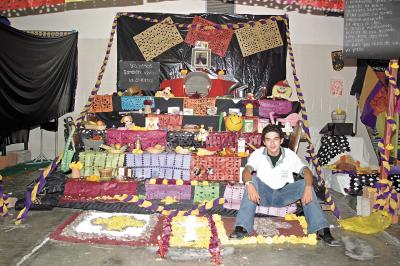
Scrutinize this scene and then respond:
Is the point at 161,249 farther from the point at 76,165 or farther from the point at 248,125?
the point at 248,125

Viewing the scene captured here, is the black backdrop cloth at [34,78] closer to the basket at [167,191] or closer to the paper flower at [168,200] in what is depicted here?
the basket at [167,191]

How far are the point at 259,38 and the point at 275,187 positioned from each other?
4.78 meters

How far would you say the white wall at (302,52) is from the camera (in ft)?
27.6

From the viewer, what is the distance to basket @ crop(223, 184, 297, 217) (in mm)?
4695

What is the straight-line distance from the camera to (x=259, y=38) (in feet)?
26.5

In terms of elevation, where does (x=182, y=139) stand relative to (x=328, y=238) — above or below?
above

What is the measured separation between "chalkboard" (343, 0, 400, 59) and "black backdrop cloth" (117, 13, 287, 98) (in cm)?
347

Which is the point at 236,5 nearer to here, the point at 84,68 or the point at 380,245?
the point at 84,68

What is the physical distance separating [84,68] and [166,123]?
11.4 ft

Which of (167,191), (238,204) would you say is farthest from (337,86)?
(167,191)

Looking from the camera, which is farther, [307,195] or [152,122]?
[152,122]

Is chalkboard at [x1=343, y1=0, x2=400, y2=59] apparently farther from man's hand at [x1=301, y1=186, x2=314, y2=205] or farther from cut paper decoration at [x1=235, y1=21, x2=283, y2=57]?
cut paper decoration at [x1=235, y1=21, x2=283, y2=57]

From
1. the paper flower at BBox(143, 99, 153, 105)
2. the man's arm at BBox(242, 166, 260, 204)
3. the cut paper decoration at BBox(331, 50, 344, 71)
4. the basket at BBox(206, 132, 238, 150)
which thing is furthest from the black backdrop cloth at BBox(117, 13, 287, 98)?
the man's arm at BBox(242, 166, 260, 204)

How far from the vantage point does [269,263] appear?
338 cm
